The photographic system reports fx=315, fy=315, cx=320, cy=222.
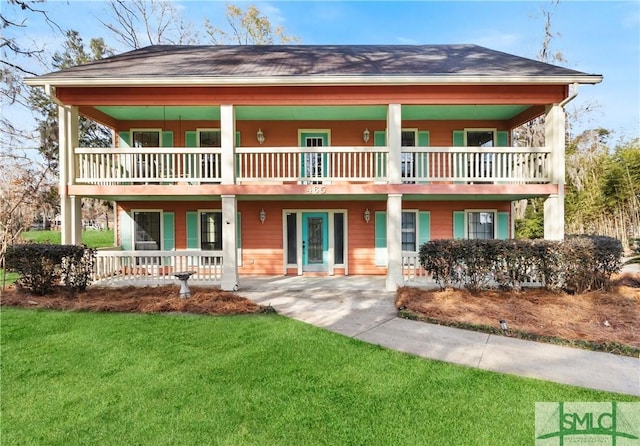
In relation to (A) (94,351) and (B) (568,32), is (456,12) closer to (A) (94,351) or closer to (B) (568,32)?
(A) (94,351)

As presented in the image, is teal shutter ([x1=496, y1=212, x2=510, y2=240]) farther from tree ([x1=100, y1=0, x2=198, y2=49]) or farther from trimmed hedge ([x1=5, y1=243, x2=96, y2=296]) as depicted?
tree ([x1=100, y1=0, x2=198, y2=49])

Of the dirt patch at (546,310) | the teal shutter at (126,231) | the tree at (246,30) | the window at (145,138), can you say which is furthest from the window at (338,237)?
the tree at (246,30)

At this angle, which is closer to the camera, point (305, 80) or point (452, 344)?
point (452, 344)

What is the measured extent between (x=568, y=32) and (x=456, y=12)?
1527 cm

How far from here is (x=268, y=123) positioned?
1066 centimetres

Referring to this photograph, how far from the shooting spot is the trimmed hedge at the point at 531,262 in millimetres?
6848

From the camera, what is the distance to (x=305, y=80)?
8016mm

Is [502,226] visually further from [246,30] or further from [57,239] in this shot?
[57,239]

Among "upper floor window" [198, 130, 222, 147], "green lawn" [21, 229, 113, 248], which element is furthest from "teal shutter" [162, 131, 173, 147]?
"green lawn" [21, 229, 113, 248]

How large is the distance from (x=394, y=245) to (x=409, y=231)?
2932 millimetres

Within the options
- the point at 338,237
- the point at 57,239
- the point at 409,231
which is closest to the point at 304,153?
the point at 338,237

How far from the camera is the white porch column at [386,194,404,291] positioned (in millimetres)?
8164

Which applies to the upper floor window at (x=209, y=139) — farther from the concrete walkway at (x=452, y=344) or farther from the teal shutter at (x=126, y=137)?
the concrete walkway at (x=452, y=344)

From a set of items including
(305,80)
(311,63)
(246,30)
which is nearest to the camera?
(305,80)
